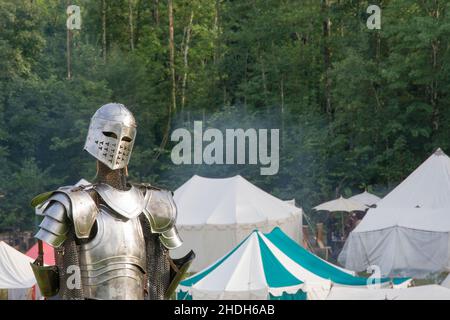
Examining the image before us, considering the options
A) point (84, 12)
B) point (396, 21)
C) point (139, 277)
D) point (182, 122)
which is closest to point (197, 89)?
point (182, 122)

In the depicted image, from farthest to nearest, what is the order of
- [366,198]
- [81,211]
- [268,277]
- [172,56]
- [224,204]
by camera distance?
1. [172,56]
2. [366,198]
3. [224,204]
4. [268,277]
5. [81,211]

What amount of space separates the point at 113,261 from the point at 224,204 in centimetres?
2078

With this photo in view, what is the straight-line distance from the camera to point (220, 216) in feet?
97.4

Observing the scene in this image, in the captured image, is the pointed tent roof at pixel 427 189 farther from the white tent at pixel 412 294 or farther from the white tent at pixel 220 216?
the white tent at pixel 412 294

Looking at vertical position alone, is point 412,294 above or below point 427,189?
below

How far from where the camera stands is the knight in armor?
914cm

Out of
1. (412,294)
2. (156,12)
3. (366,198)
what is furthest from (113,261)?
(156,12)

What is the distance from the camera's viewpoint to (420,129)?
4078 centimetres

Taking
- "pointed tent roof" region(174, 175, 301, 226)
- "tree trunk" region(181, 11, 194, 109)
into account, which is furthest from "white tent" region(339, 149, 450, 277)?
"tree trunk" region(181, 11, 194, 109)

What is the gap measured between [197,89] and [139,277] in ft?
139

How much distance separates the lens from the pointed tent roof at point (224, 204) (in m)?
29.6

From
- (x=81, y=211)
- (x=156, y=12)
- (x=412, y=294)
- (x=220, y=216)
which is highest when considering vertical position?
(x=156, y=12)

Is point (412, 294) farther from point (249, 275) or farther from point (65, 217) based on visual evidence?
point (65, 217)
